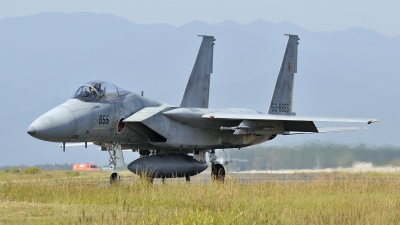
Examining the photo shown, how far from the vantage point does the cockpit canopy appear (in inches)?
627

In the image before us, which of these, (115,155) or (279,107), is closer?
(115,155)

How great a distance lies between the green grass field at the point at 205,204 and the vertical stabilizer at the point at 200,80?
214 inches

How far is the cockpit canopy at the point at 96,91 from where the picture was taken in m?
15.9

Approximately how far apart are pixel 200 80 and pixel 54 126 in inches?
252

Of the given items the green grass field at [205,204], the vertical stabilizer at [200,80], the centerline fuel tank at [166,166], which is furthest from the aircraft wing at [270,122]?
the green grass field at [205,204]

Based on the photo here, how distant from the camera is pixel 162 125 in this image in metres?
17.3

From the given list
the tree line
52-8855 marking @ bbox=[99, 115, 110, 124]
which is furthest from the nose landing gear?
the tree line

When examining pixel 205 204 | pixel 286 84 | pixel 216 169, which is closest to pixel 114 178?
pixel 216 169

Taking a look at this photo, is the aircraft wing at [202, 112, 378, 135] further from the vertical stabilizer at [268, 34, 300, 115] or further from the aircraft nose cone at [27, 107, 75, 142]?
the aircraft nose cone at [27, 107, 75, 142]

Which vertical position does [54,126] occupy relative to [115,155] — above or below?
above

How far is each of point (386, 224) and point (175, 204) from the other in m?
3.34

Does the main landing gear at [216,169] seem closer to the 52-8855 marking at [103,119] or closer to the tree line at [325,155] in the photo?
the 52-8855 marking at [103,119]

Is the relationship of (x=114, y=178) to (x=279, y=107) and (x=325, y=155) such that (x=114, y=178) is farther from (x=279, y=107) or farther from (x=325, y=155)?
(x=325, y=155)

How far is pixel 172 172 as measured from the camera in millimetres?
17000
